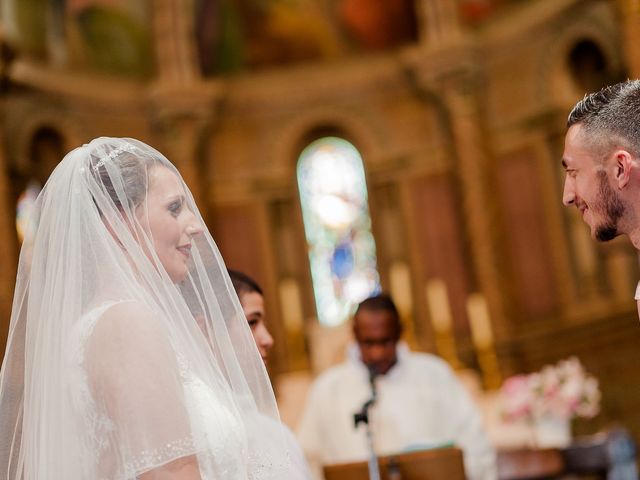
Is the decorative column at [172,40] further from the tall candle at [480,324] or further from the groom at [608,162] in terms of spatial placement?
the groom at [608,162]

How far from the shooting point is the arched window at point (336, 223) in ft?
43.8

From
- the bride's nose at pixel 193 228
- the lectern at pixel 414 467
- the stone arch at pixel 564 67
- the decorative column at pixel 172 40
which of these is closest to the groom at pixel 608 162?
the bride's nose at pixel 193 228

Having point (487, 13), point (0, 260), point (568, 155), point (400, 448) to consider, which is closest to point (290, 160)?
point (487, 13)

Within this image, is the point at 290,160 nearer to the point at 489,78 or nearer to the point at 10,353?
the point at 489,78

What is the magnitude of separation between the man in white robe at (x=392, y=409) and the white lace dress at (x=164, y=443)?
2509mm

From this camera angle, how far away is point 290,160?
1334 centimetres

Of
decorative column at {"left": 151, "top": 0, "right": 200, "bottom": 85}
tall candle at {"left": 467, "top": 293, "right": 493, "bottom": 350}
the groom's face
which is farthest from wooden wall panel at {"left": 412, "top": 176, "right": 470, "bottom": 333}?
the groom's face

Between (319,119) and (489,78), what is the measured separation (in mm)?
2251

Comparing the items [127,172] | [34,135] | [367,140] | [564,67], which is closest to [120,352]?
[127,172]

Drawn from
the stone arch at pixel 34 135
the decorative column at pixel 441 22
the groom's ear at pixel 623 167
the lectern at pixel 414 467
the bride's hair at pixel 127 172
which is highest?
the decorative column at pixel 441 22

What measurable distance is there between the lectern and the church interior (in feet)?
21.6

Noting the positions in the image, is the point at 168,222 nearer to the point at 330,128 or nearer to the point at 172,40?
the point at 172,40

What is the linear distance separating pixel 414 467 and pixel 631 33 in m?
6.09

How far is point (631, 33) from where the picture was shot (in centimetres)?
900
